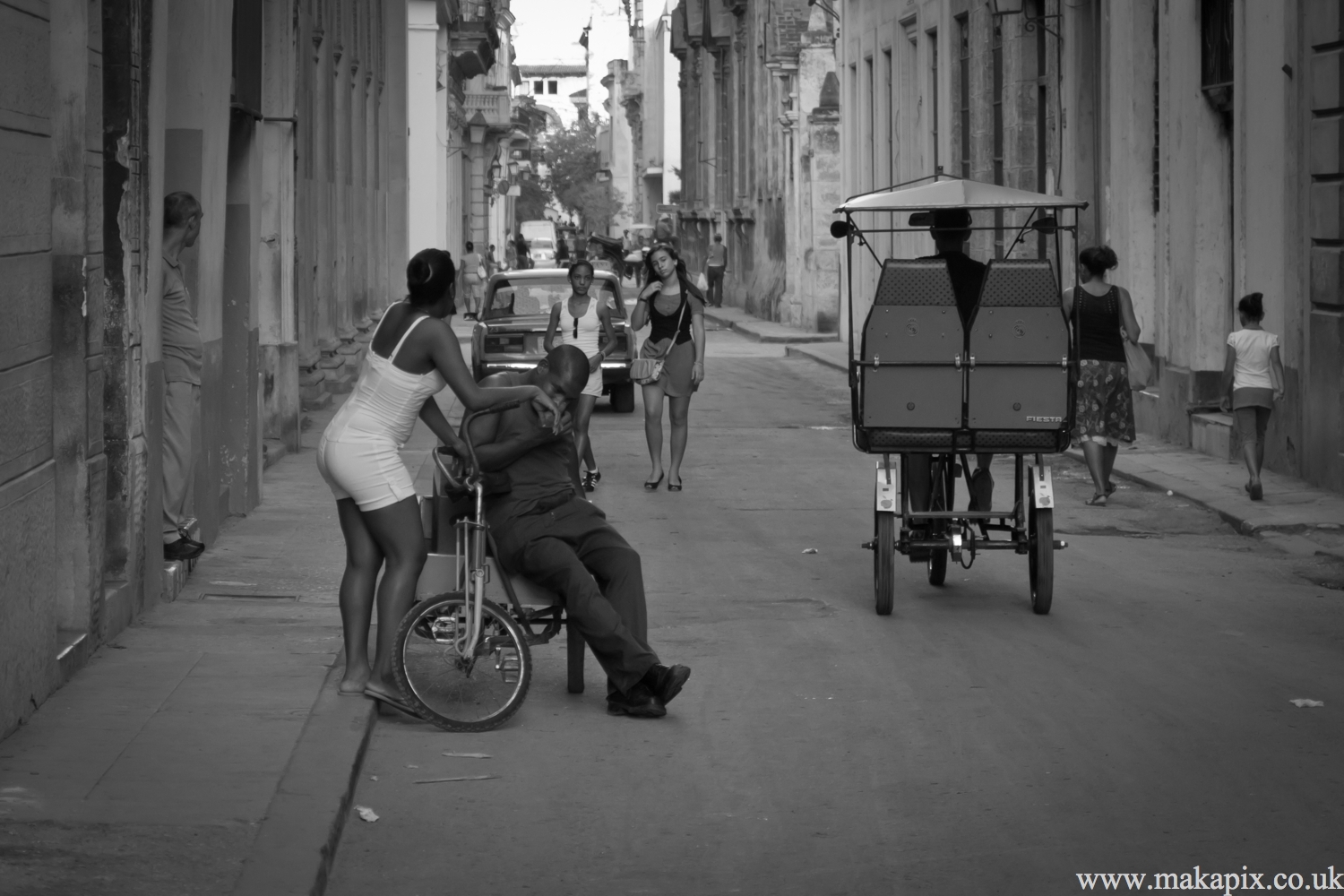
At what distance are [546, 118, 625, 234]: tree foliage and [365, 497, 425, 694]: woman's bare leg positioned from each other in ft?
338

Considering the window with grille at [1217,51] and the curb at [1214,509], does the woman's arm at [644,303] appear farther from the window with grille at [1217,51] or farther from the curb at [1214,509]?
the window with grille at [1217,51]

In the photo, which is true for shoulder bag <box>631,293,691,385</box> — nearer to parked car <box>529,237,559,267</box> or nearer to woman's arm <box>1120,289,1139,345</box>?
woman's arm <box>1120,289,1139,345</box>

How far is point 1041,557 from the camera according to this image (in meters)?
9.26

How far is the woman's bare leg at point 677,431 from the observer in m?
14.2

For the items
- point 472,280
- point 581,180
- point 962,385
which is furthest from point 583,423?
point 581,180

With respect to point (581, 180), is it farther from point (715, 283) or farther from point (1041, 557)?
point (1041, 557)

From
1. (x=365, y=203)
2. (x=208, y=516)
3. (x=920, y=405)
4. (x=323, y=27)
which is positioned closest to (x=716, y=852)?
(x=920, y=405)

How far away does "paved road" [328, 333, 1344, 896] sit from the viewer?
18.2ft

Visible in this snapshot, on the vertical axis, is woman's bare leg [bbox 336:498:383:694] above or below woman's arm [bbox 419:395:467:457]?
below

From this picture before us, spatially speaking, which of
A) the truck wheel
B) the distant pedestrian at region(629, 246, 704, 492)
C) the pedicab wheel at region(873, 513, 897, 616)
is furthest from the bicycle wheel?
the truck wheel

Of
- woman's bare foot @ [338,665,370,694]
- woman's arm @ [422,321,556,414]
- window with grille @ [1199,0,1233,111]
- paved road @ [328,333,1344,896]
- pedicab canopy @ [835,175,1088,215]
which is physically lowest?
paved road @ [328,333,1344,896]

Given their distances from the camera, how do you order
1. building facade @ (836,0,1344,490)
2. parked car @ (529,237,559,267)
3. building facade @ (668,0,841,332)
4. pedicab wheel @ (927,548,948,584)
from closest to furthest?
pedicab wheel @ (927,548,948,584), building facade @ (836,0,1344,490), building facade @ (668,0,841,332), parked car @ (529,237,559,267)

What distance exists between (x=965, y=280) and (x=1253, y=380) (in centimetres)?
420

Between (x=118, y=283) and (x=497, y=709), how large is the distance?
2.78 meters
